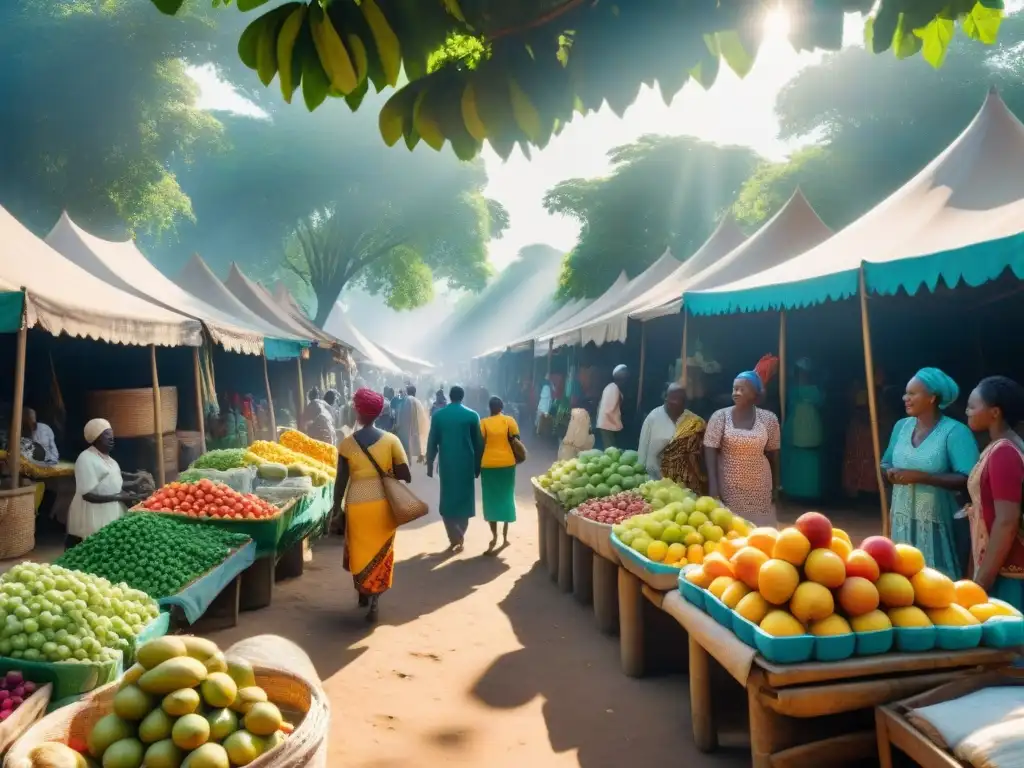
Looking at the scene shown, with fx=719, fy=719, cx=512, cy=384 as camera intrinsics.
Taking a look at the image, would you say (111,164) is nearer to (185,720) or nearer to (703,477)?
(703,477)

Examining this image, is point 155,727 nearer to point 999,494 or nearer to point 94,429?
point 999,494

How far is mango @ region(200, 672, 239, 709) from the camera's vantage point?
2400mm

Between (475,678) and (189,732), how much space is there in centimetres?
273

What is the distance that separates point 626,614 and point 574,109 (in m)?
3.63

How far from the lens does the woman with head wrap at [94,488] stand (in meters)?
5.95

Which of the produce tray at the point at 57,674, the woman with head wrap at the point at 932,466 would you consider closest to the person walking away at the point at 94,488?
the produce tray at the point at 57,674

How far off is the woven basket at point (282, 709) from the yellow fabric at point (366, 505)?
2.81 metres

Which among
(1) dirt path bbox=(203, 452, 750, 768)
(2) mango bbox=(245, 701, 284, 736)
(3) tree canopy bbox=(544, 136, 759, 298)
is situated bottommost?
(1) dirt path bbox=(203, 452, 750, 768)

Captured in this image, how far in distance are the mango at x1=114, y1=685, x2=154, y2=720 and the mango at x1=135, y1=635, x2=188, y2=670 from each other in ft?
0.33

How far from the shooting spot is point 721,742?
3.79 meters

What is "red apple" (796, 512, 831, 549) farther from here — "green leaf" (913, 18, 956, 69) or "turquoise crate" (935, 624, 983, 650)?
"green leaf" (913, 18, 956, 69)

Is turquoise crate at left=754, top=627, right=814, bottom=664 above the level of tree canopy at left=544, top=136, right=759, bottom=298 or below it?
below

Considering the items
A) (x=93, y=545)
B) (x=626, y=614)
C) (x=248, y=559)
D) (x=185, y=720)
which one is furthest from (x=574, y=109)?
(x=248, y=559)

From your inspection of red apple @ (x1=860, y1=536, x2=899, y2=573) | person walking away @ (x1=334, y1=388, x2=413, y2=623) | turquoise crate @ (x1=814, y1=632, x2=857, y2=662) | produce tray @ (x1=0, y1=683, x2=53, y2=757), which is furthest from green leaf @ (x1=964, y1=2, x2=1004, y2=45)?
person walking away @ (x1=334, y1=388, x2=413, y2=623)
